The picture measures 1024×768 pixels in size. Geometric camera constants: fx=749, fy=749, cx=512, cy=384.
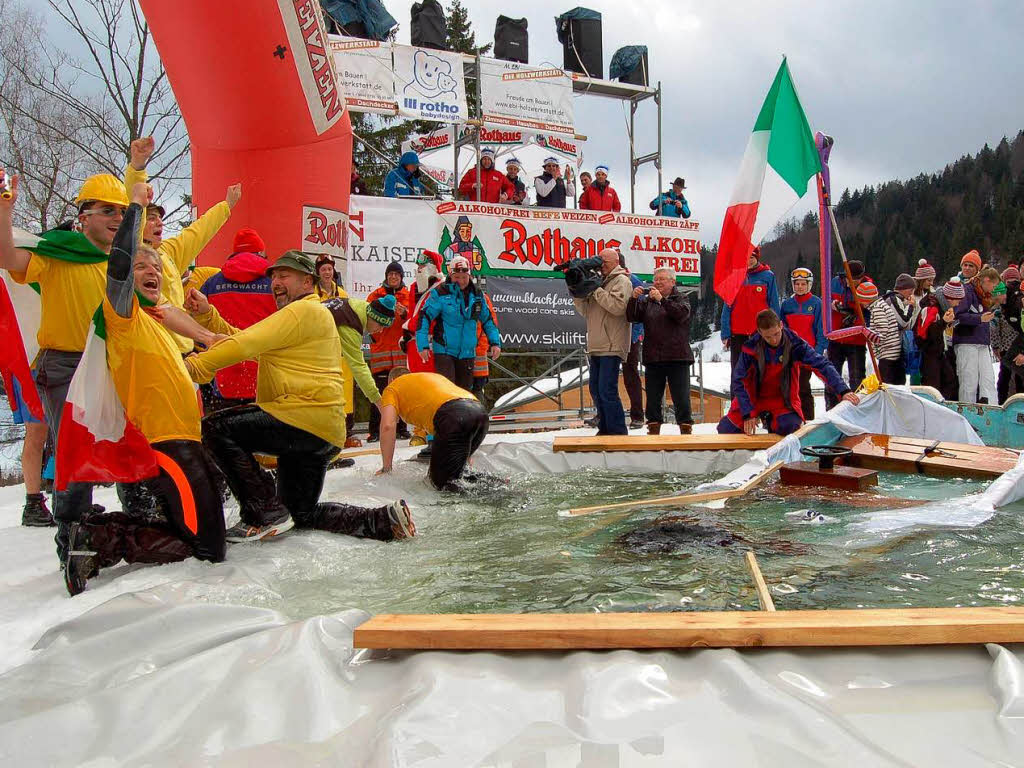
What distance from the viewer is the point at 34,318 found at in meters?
3.41

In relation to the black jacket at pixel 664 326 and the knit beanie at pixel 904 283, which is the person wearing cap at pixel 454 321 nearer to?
the black jacket at pixel 664 326

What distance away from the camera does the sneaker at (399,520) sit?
12.2ft

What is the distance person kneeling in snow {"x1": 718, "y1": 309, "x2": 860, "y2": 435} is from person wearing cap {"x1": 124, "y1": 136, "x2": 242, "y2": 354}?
383 centimetres

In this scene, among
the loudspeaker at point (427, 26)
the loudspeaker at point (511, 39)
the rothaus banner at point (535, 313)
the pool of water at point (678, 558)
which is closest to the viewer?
the pool of water at point (678, 558)

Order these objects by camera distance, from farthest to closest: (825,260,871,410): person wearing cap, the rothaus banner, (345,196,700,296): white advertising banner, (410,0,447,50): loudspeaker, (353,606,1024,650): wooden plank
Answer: (410,0,447,50): loudspeaker, the rothaus banner, (345,196,700,296): white advertising banner, (825,260,871,410): person wearing cap, (353,606,1024,650): wooden plank

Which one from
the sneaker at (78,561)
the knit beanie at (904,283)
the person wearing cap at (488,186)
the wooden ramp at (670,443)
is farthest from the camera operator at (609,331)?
the sneaker at (78,561)

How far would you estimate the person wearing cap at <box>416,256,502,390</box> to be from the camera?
6734mm

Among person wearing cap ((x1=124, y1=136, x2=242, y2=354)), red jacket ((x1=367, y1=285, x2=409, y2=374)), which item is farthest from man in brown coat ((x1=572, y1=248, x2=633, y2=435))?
person wearing cap ((x1=124, y1=136, x2=242, y2=354))

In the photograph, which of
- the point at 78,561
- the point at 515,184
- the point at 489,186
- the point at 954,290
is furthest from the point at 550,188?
the point at 78,561

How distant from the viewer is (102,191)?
3.16 meters

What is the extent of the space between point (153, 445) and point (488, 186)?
329 inches

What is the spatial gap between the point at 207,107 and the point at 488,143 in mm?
9496

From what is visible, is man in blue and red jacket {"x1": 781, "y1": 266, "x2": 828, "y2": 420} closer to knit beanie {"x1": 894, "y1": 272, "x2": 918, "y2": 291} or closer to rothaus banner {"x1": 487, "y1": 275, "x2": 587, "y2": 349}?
knit beanie {"x1": 894, "y1": 272, "x2": 918, "y2": 291}

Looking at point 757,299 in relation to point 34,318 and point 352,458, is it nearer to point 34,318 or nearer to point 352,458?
point 352,458
